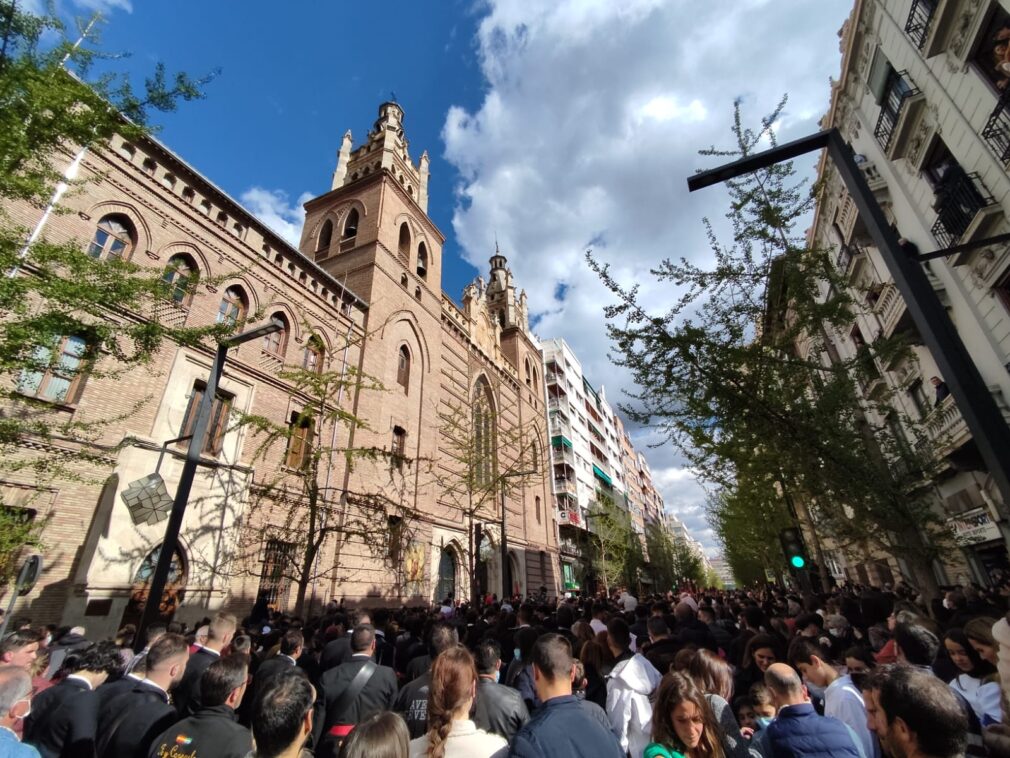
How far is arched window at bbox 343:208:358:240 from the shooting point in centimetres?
2298

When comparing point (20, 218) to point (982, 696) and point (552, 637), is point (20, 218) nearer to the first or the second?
point (552, 637)

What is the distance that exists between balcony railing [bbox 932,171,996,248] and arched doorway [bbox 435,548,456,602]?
19209mm

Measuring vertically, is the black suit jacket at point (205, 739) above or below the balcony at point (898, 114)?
below

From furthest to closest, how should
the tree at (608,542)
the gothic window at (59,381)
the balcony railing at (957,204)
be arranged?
the tree at (608,542), the balcony railing at (957,204), the gothic window at (59,381)

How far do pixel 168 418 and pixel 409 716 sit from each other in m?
11.3

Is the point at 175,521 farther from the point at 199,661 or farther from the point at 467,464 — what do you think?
the point at 467,464

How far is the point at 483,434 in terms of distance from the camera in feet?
72.1

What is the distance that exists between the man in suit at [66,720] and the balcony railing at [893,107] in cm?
1734

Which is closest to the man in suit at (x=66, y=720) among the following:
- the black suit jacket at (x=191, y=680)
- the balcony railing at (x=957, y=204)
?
the black suit jacket at (x=191, y=680)

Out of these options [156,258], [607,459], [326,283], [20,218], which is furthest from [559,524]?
[20,218]

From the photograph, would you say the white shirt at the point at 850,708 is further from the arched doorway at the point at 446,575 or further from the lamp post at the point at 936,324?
the arched doorway at the point at 446,575

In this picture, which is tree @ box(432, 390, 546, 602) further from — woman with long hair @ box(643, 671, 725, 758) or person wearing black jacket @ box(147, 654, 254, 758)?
woman with long hair @ box(643, 671, 725, 758)

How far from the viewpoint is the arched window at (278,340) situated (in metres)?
15.5

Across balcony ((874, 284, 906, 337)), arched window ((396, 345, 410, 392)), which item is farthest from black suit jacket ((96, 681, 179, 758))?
arched window ((396, 345, 410, 392))
